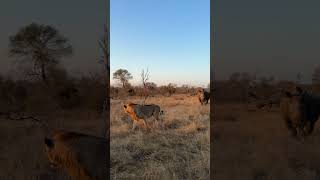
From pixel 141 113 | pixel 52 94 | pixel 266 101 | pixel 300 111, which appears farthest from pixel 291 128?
pixel 141 113

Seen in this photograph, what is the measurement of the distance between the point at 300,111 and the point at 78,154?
4194mm

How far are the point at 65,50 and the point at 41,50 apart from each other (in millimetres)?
792

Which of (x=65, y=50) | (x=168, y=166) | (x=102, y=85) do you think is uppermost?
(x=65, y=50)

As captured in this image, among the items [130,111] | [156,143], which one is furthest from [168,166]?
[130,111]

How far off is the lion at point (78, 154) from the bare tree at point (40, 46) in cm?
146

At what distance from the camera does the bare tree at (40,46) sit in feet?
18.6

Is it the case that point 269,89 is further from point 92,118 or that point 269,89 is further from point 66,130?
point 66,130

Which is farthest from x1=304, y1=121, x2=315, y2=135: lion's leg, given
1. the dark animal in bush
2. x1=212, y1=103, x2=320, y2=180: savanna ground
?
the dark animal in bush

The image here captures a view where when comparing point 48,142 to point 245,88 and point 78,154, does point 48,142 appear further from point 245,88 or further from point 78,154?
point 245,88

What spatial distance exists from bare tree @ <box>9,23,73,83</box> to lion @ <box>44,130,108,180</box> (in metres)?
1.46

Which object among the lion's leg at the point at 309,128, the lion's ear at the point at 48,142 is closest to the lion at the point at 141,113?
the lion's leg at the point at 309,128

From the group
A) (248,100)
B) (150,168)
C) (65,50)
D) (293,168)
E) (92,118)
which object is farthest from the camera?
(248,100)

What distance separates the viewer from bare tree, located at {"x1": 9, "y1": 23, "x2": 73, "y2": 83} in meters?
5.68

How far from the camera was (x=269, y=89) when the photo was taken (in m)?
9.66
